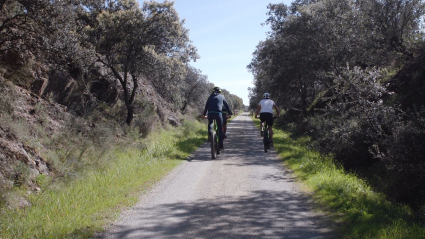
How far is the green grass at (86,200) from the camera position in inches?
169

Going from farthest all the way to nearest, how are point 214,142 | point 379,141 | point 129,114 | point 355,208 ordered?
point 129,114 < point 214,142 < point 379,141 < point 355,208

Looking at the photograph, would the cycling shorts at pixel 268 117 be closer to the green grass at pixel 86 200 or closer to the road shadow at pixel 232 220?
the green grass at pixel 86 200

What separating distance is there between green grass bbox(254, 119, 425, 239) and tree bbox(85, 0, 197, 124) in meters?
6.31

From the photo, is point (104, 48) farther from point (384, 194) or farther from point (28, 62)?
point (384, 194)

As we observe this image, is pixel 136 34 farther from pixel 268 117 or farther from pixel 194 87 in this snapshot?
pixel 194 87

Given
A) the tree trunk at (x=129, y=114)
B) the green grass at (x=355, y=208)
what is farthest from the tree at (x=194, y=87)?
the green grass at (x=355, y=208)

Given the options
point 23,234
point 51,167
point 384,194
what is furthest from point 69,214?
point 384,194

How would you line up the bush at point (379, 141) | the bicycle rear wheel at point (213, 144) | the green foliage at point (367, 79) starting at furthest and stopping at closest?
1. the bicycle rear wheel at point (213, 144)
2. the green foliage at point (367, 79)
3. the bush at point (379, 141)

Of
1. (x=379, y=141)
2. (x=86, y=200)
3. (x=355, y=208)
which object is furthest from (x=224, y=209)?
(x=379, y=141)

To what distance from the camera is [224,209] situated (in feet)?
17.3

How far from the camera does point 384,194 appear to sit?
6352 mm

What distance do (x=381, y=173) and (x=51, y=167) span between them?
8013 mm

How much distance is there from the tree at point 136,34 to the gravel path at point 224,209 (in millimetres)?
4802

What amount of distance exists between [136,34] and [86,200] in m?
7.34
